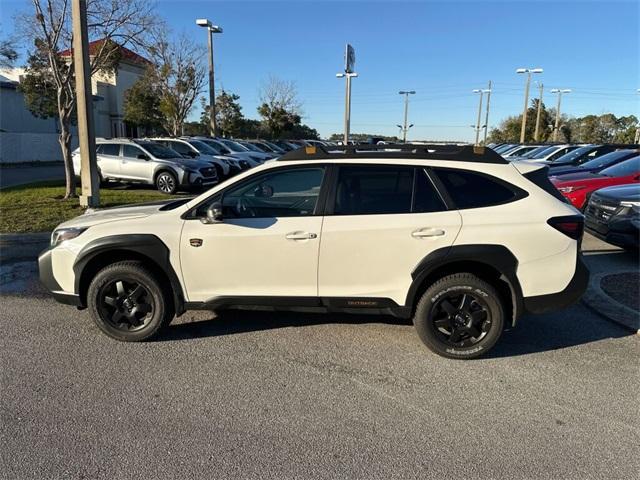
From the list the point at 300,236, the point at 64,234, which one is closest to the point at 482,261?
the point at 300,236

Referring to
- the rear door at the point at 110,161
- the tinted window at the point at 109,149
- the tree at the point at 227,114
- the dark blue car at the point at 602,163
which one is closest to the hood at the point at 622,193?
the dark blue car at the point at 602,163

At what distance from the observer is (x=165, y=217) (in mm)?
3855

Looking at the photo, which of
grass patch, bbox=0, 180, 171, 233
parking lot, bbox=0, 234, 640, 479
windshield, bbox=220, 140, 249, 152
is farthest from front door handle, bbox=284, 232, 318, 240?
windshield, bbox=220, 140, 249, 152

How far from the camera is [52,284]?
4.00 meters

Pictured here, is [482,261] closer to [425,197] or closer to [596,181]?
[425,197]

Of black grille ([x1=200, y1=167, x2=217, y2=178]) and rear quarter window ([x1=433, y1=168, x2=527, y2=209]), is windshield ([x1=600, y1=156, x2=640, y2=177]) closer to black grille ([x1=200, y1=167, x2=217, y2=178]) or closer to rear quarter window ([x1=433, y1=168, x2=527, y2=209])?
rear quarter window ([x1=433, y1=168, x2=527, y2=209])

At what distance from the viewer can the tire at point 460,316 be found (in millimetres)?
3598

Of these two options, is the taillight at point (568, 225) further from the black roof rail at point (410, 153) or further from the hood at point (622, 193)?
the hood at point (622, 193)

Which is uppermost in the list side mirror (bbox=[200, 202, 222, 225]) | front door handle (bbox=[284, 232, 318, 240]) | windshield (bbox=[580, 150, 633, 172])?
windshield (bbox=[580, 150, 633, 172])

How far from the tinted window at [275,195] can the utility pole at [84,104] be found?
677cm

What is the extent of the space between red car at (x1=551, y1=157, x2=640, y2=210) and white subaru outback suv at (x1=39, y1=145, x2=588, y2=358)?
630 cm

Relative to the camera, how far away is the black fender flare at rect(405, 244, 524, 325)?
11.6 ft

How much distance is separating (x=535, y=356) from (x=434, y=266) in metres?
1.19

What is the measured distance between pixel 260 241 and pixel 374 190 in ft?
3.37
